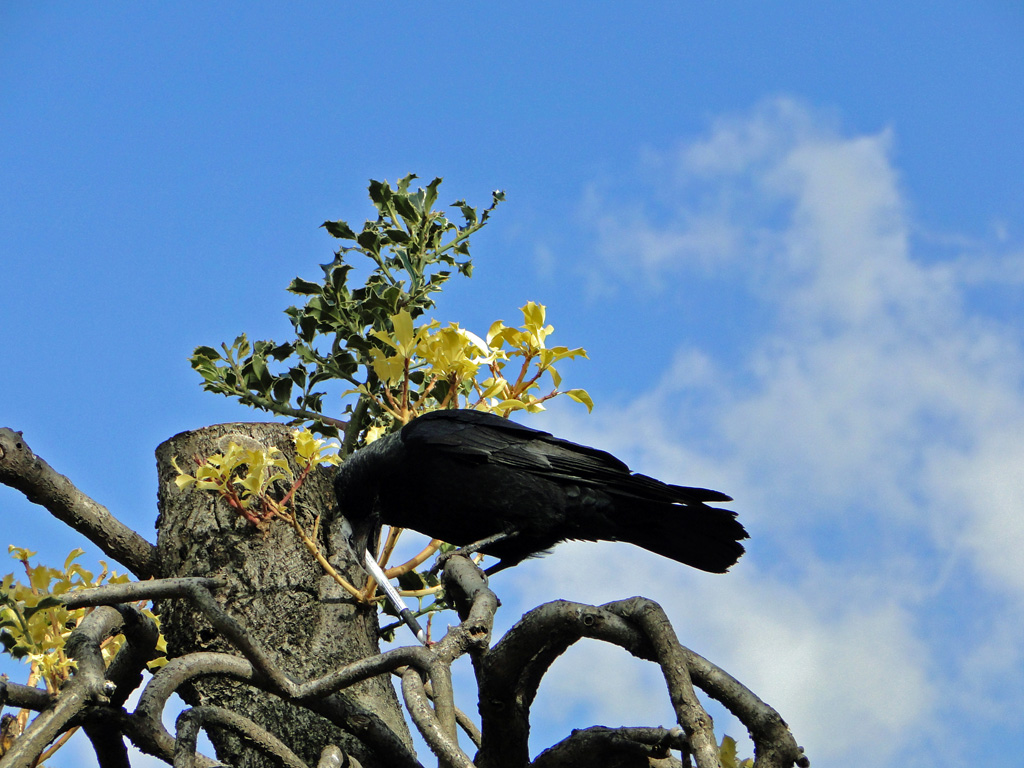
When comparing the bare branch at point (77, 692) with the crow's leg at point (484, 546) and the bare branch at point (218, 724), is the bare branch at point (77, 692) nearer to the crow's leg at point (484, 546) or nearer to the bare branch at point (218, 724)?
the bare branch at point (218, 724)

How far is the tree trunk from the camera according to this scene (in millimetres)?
3042

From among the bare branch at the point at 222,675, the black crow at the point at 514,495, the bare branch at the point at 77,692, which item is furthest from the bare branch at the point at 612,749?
the black crow at the point at 514,495

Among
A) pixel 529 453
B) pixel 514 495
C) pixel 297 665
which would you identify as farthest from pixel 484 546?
pixel 297 665

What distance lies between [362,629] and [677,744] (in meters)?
1.55

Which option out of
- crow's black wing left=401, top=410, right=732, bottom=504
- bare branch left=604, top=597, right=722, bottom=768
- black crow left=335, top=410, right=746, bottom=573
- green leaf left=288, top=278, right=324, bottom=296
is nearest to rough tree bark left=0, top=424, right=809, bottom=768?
bare branch left=604, top=597, right=722, bottom=768

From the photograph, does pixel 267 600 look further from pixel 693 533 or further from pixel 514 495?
pixel 693 533

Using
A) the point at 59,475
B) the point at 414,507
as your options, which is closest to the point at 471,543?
the point at 414,507

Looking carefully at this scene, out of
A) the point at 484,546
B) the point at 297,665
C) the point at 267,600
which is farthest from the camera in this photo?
the point at 484,546

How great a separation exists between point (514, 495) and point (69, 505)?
1.56 meters

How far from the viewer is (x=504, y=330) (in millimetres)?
3359

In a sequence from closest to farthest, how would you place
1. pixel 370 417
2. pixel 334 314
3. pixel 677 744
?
pixel 677 744 < pixel 334 314 < pixel 370 417

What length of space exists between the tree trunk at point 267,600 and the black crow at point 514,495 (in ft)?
0.90

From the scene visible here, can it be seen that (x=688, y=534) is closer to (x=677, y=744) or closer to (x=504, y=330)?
(x=504, y=330)

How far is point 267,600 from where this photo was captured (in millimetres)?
3324
